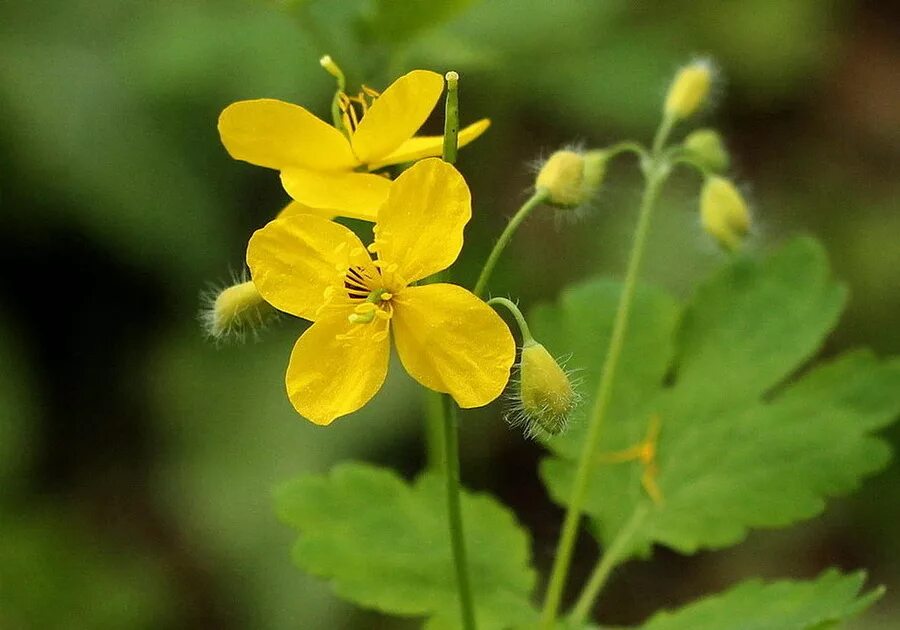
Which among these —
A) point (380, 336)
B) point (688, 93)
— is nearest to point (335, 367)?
point (380, 336)

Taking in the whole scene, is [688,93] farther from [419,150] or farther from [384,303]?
[384,303]

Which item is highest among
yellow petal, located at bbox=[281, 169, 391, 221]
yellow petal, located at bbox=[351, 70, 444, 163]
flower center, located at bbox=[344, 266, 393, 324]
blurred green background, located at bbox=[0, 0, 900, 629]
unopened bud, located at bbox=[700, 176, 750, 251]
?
yellow petal, located at bbox=[351, 70, 444, 163]

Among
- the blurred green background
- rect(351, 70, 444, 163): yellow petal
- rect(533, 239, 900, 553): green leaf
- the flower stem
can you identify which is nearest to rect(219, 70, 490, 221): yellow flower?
rect(351, 70, 444, 163): yellow petal

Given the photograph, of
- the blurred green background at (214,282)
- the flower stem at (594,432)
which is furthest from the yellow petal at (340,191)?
the blurred green background at (214,282)

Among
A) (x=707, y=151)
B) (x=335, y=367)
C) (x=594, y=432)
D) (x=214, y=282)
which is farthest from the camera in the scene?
(x=214, y=282)

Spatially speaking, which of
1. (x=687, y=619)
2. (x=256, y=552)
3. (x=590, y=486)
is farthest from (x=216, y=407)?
(x=687, y=619)

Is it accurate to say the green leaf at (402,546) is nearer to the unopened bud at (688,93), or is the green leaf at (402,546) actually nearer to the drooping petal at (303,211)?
the drooping petal at (303,211)

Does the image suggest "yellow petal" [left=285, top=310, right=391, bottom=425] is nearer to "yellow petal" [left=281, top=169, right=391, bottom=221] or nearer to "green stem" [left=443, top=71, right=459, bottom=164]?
"yellow petal" [left=281, top=169, right=391, bottom=221]
